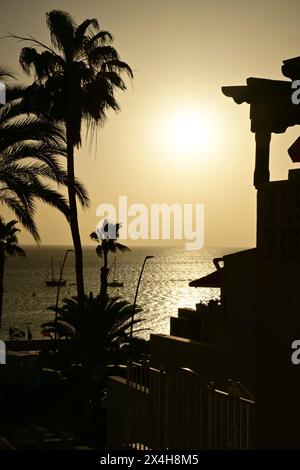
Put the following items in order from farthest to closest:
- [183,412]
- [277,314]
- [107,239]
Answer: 1. [107,239]
2. [183,412]
3. [277,314]

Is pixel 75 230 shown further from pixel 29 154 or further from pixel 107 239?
pixel 107 239

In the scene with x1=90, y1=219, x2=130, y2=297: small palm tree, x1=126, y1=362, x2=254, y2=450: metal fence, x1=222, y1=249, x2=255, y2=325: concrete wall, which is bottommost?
x1=126, y1=362, x2=254, y2=450: metal fence

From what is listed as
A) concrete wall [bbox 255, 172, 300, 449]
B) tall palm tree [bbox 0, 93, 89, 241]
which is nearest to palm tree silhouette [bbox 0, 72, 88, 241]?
tall palm tree [bbox 0, 93, 89, 241]

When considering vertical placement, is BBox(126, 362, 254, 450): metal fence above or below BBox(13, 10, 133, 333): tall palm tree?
below

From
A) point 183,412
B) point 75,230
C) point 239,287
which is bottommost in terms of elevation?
point 183,412

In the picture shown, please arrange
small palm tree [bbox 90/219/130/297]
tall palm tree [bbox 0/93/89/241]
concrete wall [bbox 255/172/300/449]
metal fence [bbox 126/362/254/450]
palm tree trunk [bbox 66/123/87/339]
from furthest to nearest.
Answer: small palm tree [bbox 90/219/130/297], palm tree trunk [bbox 66/123/87/339], tall palm tree [bbox 0/93/89/241], metal fence [bbox 126/362/254/450], concrete wall [bbox 255/172/300/449]

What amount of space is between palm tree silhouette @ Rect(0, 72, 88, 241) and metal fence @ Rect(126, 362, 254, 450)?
8.31 metres

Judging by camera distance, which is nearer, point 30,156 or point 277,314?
point 277,314

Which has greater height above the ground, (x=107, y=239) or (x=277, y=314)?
(x=107, y=239)

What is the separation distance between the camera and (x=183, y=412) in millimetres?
8922

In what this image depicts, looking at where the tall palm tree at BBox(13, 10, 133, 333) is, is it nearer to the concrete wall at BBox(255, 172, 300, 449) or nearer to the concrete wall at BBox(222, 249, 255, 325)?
the concrete wall at BBox(222, 249, 255, 325)

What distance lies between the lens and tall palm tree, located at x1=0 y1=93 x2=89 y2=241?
17.7m

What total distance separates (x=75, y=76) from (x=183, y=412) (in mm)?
19542

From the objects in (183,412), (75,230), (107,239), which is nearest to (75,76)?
(75,230)
